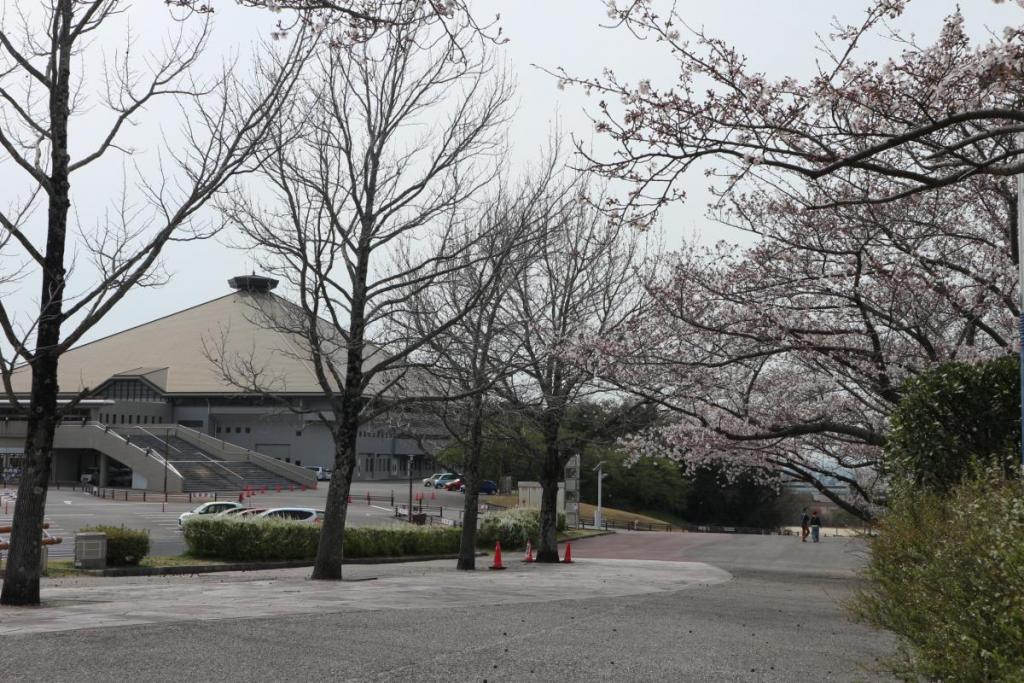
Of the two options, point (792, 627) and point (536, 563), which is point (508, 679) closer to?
point (792, 627)

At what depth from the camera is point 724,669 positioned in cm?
868

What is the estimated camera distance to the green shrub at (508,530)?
38312mm

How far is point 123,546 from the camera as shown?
23.1 metres

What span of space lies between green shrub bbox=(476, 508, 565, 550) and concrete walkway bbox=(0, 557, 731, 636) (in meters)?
12.4

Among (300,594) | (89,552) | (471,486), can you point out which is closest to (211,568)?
(89,552)

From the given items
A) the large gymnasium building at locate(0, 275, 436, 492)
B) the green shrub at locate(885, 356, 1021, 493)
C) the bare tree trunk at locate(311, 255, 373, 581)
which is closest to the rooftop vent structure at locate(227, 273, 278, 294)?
the large gymnasium building at locate(0, 275, 436, 492)

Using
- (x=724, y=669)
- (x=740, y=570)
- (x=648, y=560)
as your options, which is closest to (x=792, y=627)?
(x=724, y=669)

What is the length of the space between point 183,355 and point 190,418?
→ 34.6 feet

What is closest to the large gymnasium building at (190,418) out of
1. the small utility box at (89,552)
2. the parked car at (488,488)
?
the parked car at (488,488)

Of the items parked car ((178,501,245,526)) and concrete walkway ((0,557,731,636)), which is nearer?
concrete walkway ((0,557,731,636))

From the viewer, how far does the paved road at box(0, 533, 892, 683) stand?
8.12m

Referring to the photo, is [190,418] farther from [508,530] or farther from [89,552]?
[89,552]

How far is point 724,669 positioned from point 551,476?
1961cm

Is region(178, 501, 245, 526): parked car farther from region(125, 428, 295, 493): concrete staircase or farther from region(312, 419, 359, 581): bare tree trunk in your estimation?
region(125, 428, 295, 493): concrete staircase
